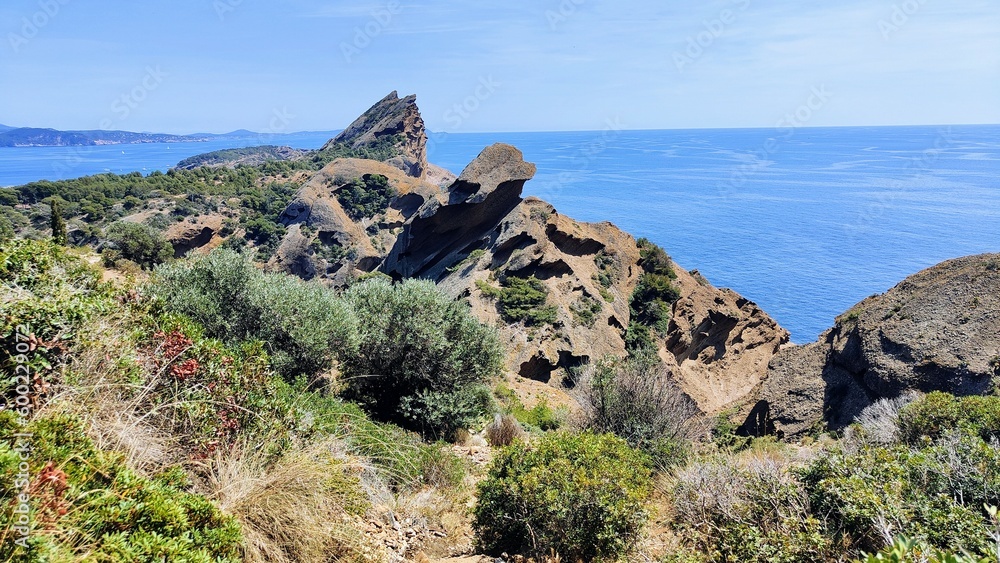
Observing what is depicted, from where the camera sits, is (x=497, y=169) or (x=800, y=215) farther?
(x=800, y=215)

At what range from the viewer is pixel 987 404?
10.2m

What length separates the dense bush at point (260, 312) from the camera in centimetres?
1128

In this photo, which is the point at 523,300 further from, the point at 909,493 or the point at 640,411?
the point at 909,493

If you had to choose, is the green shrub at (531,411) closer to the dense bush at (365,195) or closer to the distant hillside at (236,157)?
the dense bush at (365,195)

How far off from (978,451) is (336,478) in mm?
7094

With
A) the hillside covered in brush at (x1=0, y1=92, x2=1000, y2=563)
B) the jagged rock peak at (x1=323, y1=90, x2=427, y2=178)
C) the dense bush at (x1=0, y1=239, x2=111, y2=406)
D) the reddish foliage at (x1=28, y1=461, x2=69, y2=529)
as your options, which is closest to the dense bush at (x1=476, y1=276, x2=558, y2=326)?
the hillside covered in brush at (x1=0, y1=92, x2=1000, y2=563)

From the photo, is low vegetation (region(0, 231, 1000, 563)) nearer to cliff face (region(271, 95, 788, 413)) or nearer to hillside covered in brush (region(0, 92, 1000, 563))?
hillside covered in brush (region(0, 92, 1000, 563))

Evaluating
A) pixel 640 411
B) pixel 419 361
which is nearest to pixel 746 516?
pixel 640 411

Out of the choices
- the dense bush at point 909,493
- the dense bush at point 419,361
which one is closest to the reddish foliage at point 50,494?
the dense bush at point 909,493

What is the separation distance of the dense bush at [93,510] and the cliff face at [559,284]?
20.3 meters

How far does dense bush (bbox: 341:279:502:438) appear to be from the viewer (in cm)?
1234

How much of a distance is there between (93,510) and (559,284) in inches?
1024

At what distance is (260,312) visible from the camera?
38.7ft

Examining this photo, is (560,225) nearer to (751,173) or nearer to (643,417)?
(643,417)
